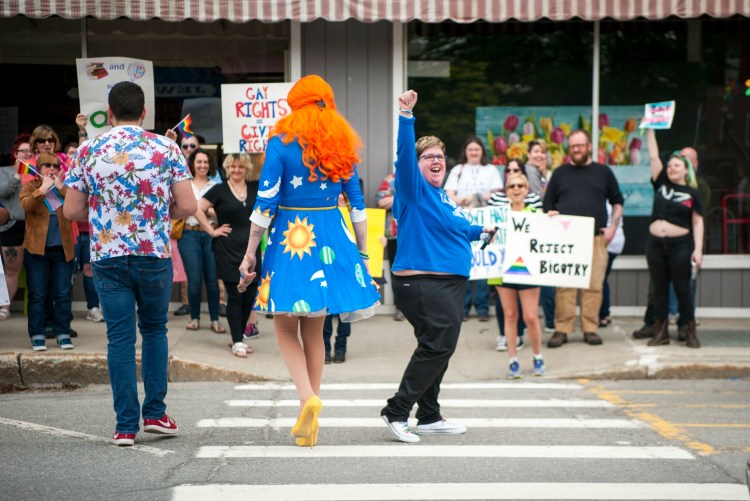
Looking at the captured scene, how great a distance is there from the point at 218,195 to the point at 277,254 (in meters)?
3.90

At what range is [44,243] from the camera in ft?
32.4

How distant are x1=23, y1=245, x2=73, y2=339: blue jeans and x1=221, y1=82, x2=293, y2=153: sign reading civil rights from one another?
1931mm

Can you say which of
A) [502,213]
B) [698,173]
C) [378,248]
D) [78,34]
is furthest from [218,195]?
[698,173]

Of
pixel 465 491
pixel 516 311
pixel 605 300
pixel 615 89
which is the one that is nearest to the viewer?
pixel 465 491

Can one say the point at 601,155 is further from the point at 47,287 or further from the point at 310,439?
the point at 310,439

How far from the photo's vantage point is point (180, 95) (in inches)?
498

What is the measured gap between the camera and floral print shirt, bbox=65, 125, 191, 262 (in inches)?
250

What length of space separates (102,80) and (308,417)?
18.4ft

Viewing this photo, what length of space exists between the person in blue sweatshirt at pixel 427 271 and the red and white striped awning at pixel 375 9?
481cm

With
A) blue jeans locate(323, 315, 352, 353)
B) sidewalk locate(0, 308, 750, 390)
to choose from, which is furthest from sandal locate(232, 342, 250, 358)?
blue jeans locate(323, 315, 352, 353)

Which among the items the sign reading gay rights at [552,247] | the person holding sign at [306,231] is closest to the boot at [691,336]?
the sign reading gay rights at [552,247]

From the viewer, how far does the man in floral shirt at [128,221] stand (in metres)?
6.36

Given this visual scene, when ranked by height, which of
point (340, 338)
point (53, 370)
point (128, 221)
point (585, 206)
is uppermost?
point (128, 221)

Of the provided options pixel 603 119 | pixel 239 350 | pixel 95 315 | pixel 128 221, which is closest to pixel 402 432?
pixel 128 221
